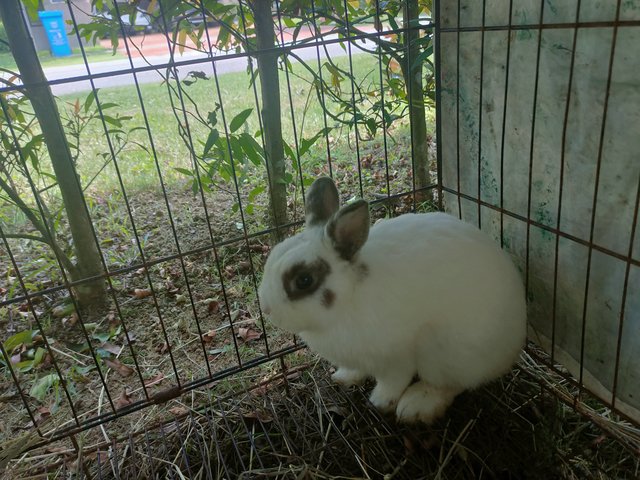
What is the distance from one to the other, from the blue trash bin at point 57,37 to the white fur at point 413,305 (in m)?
8.62

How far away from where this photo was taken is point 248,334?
278cm

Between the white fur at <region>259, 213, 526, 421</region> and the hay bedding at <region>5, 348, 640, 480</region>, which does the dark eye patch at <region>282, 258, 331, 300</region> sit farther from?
the hay bedding at <region>5, 348, 640, 480</region>

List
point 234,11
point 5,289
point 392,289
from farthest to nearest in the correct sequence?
point 5,289, point 234,11, point 392,289

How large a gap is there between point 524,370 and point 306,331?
1011 mm

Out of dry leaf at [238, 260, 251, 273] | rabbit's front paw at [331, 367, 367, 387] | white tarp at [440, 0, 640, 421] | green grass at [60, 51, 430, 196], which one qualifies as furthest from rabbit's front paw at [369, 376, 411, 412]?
green grass at [60, 51, 430, 196]

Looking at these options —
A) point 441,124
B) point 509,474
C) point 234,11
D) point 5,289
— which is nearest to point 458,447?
point 509,474

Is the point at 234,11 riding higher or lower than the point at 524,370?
higher

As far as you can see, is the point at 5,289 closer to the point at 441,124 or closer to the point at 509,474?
the point at 441,124

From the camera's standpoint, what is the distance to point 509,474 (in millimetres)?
1794

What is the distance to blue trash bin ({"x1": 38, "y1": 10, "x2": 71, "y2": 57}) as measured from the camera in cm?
881

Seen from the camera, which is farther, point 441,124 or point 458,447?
point 441,124

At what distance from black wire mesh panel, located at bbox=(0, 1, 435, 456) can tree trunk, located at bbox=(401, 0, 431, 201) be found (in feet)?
0.06

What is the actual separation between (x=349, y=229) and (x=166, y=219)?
2303 mm

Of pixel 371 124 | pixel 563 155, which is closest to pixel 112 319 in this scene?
pixel 371 124
